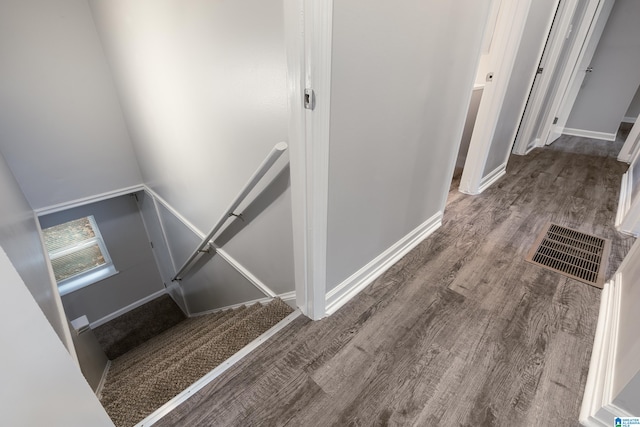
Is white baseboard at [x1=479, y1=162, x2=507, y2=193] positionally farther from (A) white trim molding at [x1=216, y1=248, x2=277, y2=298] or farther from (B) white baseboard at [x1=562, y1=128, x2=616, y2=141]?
(B) white baseboard at [x1=562, y1=128, x2=616, y2=141]

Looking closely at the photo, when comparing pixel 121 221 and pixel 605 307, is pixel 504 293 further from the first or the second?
pixel 121 221

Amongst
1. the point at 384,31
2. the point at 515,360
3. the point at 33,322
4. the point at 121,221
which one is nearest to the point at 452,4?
the point at 384,31

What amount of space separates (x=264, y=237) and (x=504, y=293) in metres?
1.44

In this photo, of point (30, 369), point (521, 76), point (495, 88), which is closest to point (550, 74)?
point (521, 76)

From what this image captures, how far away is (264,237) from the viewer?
1.76 metres

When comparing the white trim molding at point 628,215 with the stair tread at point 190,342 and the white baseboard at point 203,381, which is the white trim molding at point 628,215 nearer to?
the white baseboard at point 203,381

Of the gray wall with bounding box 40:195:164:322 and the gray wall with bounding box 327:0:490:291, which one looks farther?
the gray wall with bounding box 40:195:164:322

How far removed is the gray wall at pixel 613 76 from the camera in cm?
379

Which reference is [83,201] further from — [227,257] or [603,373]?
[603,373]

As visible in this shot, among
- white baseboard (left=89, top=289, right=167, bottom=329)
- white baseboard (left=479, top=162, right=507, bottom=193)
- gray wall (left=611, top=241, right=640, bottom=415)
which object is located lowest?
white baseboard (left=89, top=289, right=167, bottom=329)

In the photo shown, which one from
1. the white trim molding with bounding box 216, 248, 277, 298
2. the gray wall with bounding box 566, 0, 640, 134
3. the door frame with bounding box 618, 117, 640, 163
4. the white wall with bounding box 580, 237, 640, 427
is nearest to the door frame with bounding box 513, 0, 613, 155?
the gray wall with bounding box 566, 0, 640, 134

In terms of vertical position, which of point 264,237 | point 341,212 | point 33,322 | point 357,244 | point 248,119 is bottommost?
point 264,237

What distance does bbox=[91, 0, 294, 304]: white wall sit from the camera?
3.97 feet

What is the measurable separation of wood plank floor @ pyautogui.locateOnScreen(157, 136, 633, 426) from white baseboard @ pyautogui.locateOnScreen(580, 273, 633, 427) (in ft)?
0.10
